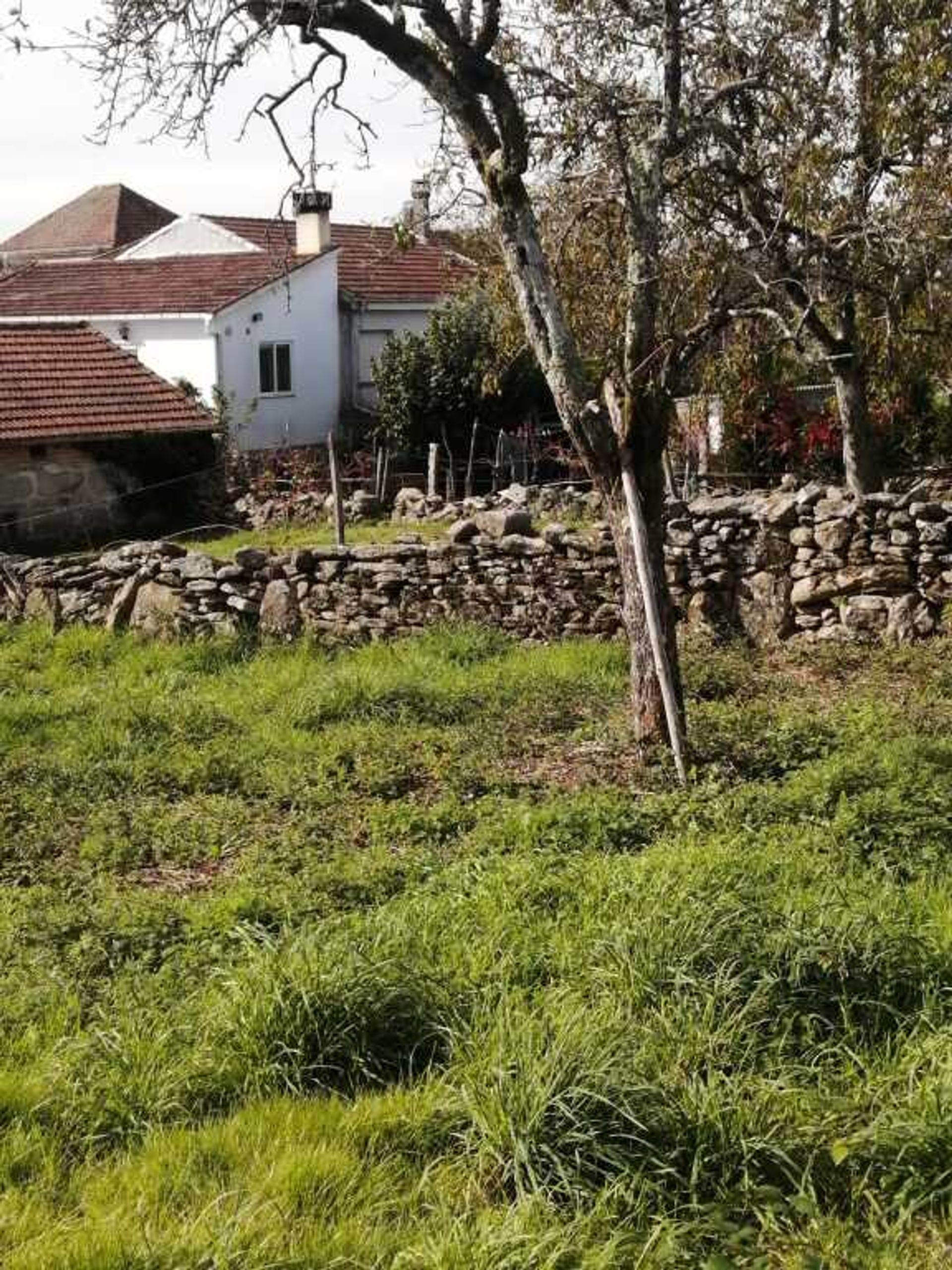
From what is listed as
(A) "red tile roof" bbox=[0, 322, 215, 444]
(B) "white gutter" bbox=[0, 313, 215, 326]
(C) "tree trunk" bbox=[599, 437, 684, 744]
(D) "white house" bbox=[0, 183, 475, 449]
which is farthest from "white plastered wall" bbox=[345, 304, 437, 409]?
(C) "tree trunk" bbox=[599, 437, 684, 744]

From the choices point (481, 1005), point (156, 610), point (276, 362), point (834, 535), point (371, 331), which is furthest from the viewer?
point (371, 331)

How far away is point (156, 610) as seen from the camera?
511 inches

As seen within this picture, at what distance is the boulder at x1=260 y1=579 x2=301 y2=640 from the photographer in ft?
41.7

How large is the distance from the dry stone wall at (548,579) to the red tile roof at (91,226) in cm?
3538

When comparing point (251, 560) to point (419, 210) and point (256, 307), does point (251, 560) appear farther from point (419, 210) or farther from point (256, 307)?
point (256, 307)

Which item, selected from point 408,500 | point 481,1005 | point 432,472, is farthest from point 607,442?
point 432,472

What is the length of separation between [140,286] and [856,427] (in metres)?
17.9

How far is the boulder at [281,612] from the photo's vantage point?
12711 millimetres

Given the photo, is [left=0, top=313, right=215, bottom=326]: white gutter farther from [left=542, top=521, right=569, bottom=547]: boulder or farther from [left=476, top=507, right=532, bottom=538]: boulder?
[left=542, top=521, right=569, bottom=547]: boulder

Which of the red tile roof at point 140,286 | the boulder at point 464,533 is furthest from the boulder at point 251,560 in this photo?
the red tile roof at point 140,286

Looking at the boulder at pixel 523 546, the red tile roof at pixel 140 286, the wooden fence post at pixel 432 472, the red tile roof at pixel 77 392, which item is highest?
the red tile roof at pixel 140 286

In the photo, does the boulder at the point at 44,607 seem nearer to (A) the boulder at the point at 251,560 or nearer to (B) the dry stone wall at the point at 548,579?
Answer: (B) the dry stone wall at the point at 548,579

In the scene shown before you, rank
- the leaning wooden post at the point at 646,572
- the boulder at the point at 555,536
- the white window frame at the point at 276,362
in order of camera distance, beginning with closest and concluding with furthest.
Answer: the leaning wooden post at the point at 646,572 < the boulder at the point at 555,536 < the white window frame at the point at 276,362

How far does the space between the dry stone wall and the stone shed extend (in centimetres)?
677
